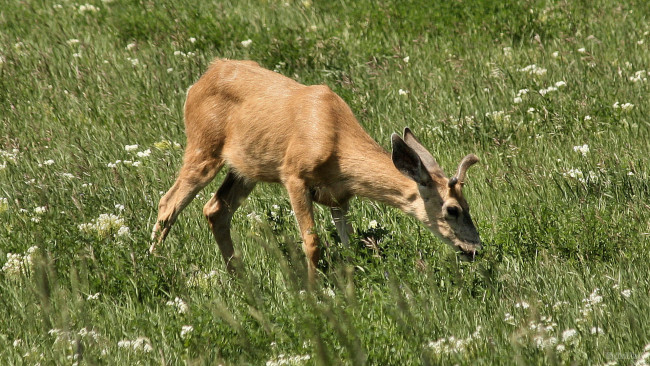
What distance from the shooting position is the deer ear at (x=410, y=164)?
6.14 meters

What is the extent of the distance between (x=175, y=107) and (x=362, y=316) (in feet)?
15.8

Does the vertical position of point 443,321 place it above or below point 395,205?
above

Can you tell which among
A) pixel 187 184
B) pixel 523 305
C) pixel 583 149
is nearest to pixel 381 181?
pixel 187 184

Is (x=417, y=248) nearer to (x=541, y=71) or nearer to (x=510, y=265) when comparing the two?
(x=510, y=265)

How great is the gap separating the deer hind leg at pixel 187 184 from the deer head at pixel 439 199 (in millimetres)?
1689

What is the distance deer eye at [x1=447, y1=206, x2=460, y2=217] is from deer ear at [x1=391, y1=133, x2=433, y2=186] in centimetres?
25

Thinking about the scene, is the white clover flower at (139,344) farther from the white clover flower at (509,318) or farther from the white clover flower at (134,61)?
the white clover flower at (134,61)

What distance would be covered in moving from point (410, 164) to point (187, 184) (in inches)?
75.1

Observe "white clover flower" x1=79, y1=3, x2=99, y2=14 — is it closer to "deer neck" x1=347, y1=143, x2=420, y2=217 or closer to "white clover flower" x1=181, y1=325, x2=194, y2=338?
Result: "deer neck" x1=347, y1=143, x2=420, y2=217

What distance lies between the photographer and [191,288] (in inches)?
225

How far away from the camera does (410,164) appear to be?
246 inches

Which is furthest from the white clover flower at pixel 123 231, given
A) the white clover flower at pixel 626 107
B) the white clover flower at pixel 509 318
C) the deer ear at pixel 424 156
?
the white clover flower at pixel 626 107

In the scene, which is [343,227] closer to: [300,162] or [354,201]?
[300,162]

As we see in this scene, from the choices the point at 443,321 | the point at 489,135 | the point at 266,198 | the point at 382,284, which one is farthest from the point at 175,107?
the point at 443,321
